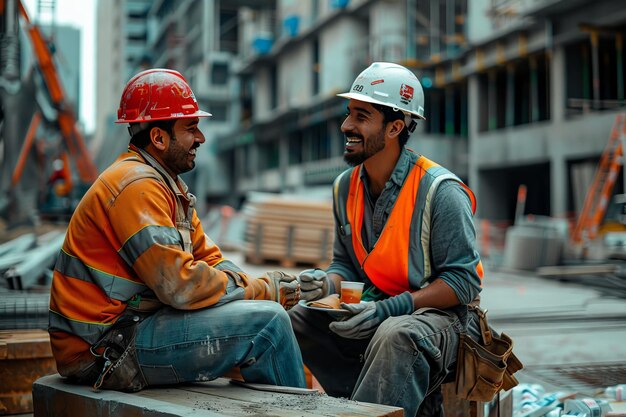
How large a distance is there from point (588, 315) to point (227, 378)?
827cm

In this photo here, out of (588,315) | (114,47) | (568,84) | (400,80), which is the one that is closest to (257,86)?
(568,84)

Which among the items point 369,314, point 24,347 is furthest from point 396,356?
point 24,347

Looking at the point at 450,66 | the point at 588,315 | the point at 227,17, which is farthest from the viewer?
the point at 227,17

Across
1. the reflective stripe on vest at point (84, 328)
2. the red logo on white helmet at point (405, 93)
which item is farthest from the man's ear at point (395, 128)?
the reflective stripe on vest at point (84, 328)

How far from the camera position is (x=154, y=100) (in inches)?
143

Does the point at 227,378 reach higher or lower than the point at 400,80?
lower

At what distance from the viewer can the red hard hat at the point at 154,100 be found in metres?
3.64

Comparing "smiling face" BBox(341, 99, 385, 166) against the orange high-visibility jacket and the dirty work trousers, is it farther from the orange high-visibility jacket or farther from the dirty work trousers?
the orange high-visibility jacket

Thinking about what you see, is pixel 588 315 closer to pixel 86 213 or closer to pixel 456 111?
pixel 86 213

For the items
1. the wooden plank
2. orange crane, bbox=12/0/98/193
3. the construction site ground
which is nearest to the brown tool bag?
the construction site ground

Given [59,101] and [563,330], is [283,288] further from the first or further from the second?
[59,101]

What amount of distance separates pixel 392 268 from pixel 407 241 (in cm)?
16

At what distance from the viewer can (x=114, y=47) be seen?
124250 millimetres

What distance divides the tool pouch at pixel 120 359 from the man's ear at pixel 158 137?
77 centimetres
